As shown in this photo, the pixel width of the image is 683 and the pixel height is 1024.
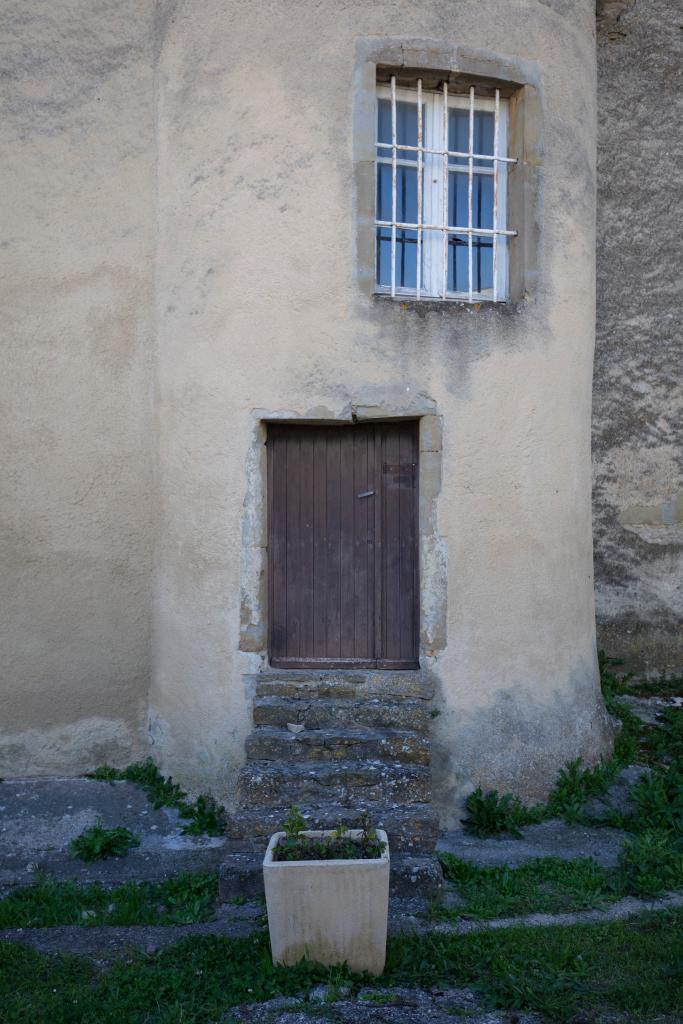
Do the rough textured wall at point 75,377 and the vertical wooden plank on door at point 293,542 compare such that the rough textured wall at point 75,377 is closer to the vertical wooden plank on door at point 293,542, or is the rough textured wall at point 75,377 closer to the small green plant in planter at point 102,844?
the small green plant in planter at point 102,844

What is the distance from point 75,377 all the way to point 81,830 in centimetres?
311

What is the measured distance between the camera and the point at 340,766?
19.1ft

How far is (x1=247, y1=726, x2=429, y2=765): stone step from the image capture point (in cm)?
591

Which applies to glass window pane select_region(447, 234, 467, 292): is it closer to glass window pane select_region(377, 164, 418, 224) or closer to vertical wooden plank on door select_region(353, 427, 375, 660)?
glass window pane select_region(377, 164, 418, 224)

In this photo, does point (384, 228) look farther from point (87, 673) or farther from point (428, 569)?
point (87, 673)

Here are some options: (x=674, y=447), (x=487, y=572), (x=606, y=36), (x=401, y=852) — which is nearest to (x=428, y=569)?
(x=487, y=572)

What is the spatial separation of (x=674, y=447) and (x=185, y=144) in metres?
5.05

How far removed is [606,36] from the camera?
29.1ft

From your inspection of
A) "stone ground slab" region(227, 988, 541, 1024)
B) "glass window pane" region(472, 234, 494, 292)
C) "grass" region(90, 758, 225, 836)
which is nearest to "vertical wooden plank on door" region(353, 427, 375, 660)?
"glass window pane" region(472, 234, 494, 292)

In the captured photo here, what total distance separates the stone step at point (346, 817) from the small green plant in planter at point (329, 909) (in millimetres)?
1032

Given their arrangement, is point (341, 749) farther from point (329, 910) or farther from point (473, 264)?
point (473, 264)

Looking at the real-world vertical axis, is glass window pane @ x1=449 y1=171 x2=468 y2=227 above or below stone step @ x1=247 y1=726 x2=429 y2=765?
above

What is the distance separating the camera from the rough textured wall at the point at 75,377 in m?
6.98

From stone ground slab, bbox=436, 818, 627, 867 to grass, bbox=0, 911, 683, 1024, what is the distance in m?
1.00
